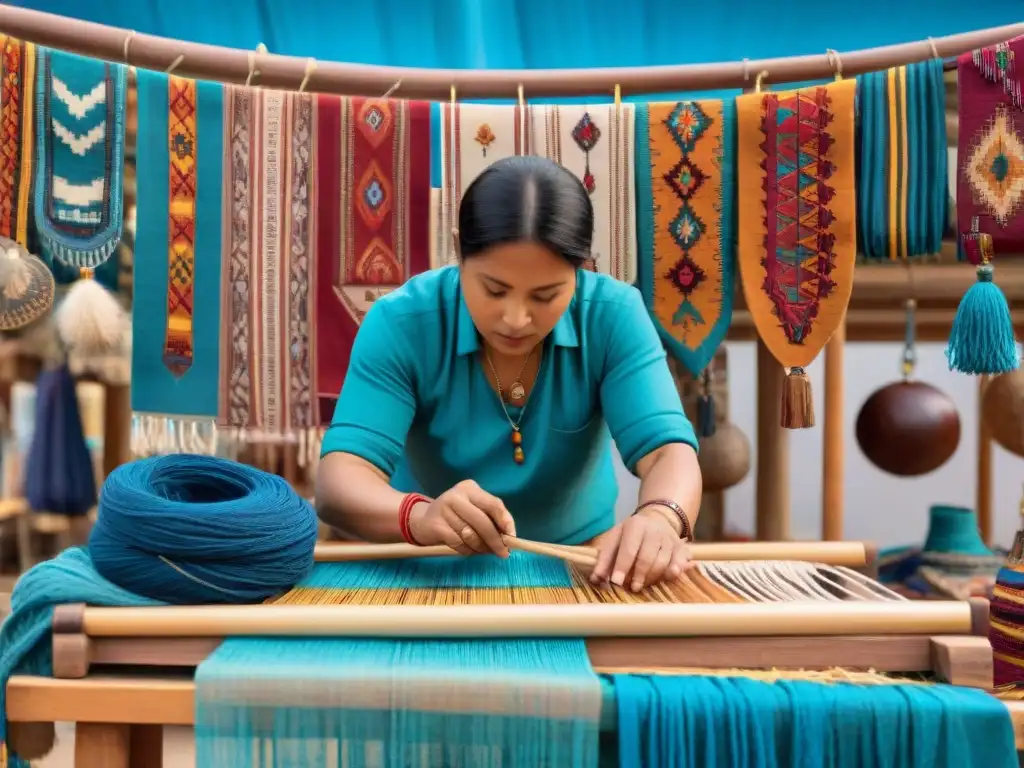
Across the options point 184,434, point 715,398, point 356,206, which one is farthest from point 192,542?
point 715,398

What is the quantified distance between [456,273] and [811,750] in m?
0.80

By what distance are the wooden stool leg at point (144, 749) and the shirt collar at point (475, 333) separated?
1.84 ft

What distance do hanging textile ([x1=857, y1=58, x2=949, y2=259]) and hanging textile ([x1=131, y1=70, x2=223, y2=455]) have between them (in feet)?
4.19

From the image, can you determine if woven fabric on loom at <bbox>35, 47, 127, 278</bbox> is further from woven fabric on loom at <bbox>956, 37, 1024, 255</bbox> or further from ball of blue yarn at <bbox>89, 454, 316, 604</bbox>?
woven fabric on loom at <bbox>956, 37, 1024, 255</bbox>

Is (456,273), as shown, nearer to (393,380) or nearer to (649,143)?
(393,380)

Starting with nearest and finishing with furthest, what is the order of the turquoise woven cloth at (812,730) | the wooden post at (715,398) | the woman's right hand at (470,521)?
the turquoise woven cloth at (812,730)
the woman's right hand at (470,521)
the wooden post at (715,398)

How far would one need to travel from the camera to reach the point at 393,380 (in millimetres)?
1109

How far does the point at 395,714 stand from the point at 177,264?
4.22 ft

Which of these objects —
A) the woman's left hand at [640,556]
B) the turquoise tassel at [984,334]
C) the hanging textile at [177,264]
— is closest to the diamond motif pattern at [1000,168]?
the turquoise tassel at [984,334]

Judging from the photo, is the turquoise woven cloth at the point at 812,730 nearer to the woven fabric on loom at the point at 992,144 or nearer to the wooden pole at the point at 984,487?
the woven fabric on loom at the point at 992,144

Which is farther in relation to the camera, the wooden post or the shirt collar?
the wooden post

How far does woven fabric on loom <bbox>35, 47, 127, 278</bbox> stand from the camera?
5.19 ft

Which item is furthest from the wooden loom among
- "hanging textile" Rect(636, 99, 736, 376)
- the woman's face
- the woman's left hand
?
"hanging textile" Rect(636, 99, 736, 376)

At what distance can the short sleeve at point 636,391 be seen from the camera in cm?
108
